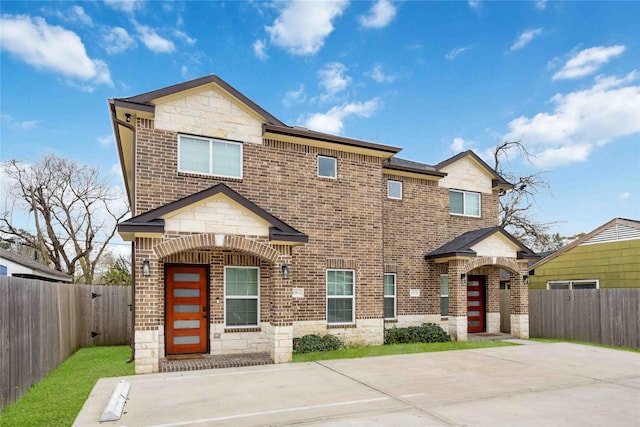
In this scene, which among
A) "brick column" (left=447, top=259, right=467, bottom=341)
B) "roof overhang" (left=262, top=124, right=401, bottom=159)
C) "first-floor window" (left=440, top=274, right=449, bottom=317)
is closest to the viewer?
"roof overhang" (left=262, top=124, right=401, bottom=159)

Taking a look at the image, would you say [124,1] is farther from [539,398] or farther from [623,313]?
[623,313]

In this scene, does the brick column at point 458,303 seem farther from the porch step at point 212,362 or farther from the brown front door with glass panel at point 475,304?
the porch step at point 212,362

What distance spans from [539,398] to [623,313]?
829cm

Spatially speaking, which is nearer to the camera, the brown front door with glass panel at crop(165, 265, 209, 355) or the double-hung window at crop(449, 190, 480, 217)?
the brown front door with glass panel at crop(165, 265, 209, 355)

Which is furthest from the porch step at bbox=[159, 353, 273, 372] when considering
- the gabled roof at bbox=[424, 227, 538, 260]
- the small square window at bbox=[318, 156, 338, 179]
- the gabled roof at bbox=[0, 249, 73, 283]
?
the gabled roof at bbox=[0, 249, 73, 283]

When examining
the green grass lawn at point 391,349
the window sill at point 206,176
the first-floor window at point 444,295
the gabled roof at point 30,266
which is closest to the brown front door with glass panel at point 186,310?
the window sill at point 206,176

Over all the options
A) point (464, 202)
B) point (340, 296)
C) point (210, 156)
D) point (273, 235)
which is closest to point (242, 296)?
point (273, 235)

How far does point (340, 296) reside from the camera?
1238 centimetres

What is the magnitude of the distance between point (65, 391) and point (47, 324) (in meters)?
2.28

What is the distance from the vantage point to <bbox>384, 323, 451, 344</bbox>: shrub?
13.1 m

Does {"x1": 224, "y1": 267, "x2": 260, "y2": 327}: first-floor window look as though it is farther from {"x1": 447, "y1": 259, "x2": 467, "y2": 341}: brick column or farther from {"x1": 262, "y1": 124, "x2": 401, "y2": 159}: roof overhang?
{"x1": 447, "y1": 259, "x2": 467, "y2": 341}: brick column

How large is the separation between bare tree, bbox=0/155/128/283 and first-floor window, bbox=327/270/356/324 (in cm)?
2002

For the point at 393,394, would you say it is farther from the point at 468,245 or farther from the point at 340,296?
the point at 468,245

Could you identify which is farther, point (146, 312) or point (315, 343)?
point (315, 343)
